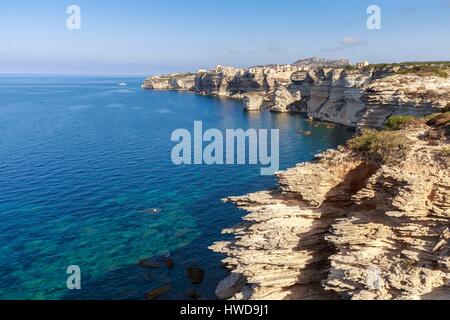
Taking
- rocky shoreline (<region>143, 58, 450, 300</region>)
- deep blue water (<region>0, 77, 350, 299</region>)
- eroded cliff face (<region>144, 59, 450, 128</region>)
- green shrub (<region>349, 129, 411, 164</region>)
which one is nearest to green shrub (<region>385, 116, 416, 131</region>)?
rocky shoreline (<region>143, 58, 450, 300</region>)

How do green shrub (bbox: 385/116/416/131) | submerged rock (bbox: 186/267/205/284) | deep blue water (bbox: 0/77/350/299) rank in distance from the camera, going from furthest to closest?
green shrub (bbox: 385/116/416/131)
deep blue water (bbox: 0/77/350/299)
submerged rock (bbox: 186/267/205/284)

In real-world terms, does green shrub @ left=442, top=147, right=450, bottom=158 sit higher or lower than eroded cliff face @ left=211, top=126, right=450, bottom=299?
higher

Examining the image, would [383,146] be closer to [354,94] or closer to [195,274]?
[195,274]

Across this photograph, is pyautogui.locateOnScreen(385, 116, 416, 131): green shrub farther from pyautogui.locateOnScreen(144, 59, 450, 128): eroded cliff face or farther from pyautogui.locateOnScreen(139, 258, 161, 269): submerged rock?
pyautogui.locateOnScreen(139, 258, 161, 269): submerged rock

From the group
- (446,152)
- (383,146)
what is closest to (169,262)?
(383,146)

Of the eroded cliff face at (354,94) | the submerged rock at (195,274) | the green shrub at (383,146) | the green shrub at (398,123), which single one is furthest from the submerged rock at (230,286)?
the eroded cliff face at (354,94)

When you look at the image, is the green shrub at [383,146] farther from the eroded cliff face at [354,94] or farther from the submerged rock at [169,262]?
the eroded cliff face at [354,94]
